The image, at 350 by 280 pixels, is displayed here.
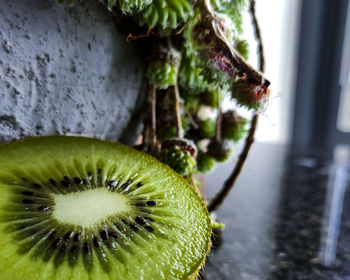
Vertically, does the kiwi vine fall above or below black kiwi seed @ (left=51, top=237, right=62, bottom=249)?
above

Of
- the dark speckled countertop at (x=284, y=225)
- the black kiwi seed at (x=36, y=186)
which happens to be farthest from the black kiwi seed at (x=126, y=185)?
the dark speckled countertop at (x=284, y=225)

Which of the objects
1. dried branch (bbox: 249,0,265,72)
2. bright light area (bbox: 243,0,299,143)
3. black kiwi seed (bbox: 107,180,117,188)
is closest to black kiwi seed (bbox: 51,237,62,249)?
black kiwi seed (bbox: 107,180,117,188)

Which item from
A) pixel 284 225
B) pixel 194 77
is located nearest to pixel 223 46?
pixel 194 77

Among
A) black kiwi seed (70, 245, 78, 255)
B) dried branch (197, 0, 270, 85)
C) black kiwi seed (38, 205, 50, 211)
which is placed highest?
dried branch (197, 0, 270, 85)

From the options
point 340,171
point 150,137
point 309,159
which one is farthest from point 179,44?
point 309,159

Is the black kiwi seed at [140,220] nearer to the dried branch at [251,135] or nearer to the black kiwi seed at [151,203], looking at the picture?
the black kiwi seed at [151,203]

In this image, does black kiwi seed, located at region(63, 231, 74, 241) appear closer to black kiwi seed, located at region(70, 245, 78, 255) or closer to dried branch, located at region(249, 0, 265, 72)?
black kiwi seed, located at region(70, 245, 78, 255)

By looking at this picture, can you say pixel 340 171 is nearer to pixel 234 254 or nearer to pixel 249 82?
pixel 234 254
